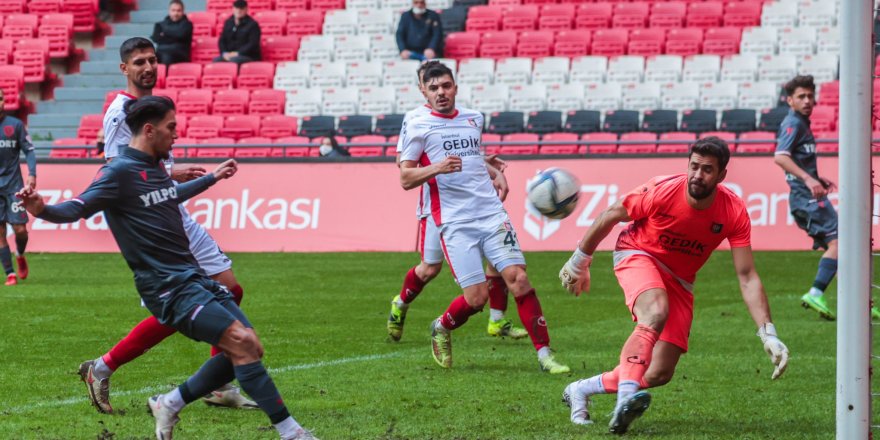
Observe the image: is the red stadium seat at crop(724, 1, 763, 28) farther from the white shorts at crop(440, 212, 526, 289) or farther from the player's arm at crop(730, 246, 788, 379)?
the player's arm at crop(730, 246, 788, 379)

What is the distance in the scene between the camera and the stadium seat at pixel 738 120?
21.5m

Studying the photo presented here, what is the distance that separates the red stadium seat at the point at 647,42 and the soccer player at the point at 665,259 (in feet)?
58.2

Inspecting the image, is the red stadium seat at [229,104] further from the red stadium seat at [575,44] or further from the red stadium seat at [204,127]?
the red stadium seat at [575,44]

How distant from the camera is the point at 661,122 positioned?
2188 centimetres

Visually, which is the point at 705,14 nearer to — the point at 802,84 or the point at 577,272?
the point at 802,84

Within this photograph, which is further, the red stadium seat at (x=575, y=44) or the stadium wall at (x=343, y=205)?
the red stadium seat at (x=575, y=44)

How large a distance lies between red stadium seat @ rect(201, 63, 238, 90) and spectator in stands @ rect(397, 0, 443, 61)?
3.44 m

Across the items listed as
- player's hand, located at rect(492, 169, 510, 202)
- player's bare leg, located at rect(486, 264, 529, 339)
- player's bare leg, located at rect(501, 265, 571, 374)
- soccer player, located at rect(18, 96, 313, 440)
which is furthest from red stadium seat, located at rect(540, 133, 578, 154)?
soccer player, located at rect(18, 96, 313, 440)

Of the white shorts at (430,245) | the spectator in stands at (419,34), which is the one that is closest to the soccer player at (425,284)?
the white shorts at (430,245)

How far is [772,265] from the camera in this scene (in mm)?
17141

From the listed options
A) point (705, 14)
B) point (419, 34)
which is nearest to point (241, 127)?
point (419, 34)

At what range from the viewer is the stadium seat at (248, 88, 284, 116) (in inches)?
999

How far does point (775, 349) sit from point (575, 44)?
19013mm

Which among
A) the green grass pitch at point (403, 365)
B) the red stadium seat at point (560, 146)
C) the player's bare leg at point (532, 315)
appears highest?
the red stadium seat at point (560, 146)
